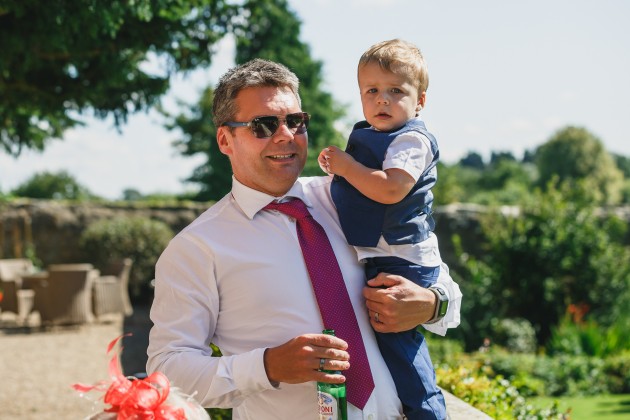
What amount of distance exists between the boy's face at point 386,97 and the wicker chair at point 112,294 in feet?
33.3

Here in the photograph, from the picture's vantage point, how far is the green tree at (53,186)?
33469 millimetres

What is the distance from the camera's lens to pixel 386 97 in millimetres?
2555

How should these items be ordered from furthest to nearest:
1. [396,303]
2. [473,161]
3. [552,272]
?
[473,161] → [552,272] → [396,303]

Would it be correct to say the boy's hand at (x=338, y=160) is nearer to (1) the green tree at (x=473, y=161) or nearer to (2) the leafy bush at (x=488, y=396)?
(2) the leafy bush at (x=488, y=396)

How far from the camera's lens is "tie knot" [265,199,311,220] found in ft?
8.10

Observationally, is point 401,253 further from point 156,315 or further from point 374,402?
point 156,315

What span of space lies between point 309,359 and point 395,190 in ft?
2.14

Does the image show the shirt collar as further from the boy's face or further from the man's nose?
the boy's face

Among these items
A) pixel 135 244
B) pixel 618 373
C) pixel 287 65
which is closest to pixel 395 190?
pixel 618 373

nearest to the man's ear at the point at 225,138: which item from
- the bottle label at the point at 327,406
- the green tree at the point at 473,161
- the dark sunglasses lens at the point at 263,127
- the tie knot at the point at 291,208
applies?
the dark sunglasses lens at the point at 263,127

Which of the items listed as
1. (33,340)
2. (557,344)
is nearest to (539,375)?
(557,344)

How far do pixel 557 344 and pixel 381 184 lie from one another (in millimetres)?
7579

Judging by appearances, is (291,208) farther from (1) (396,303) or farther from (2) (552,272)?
(2) (552,272)

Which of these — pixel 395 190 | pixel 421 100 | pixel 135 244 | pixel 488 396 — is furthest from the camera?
pixel 135 244
